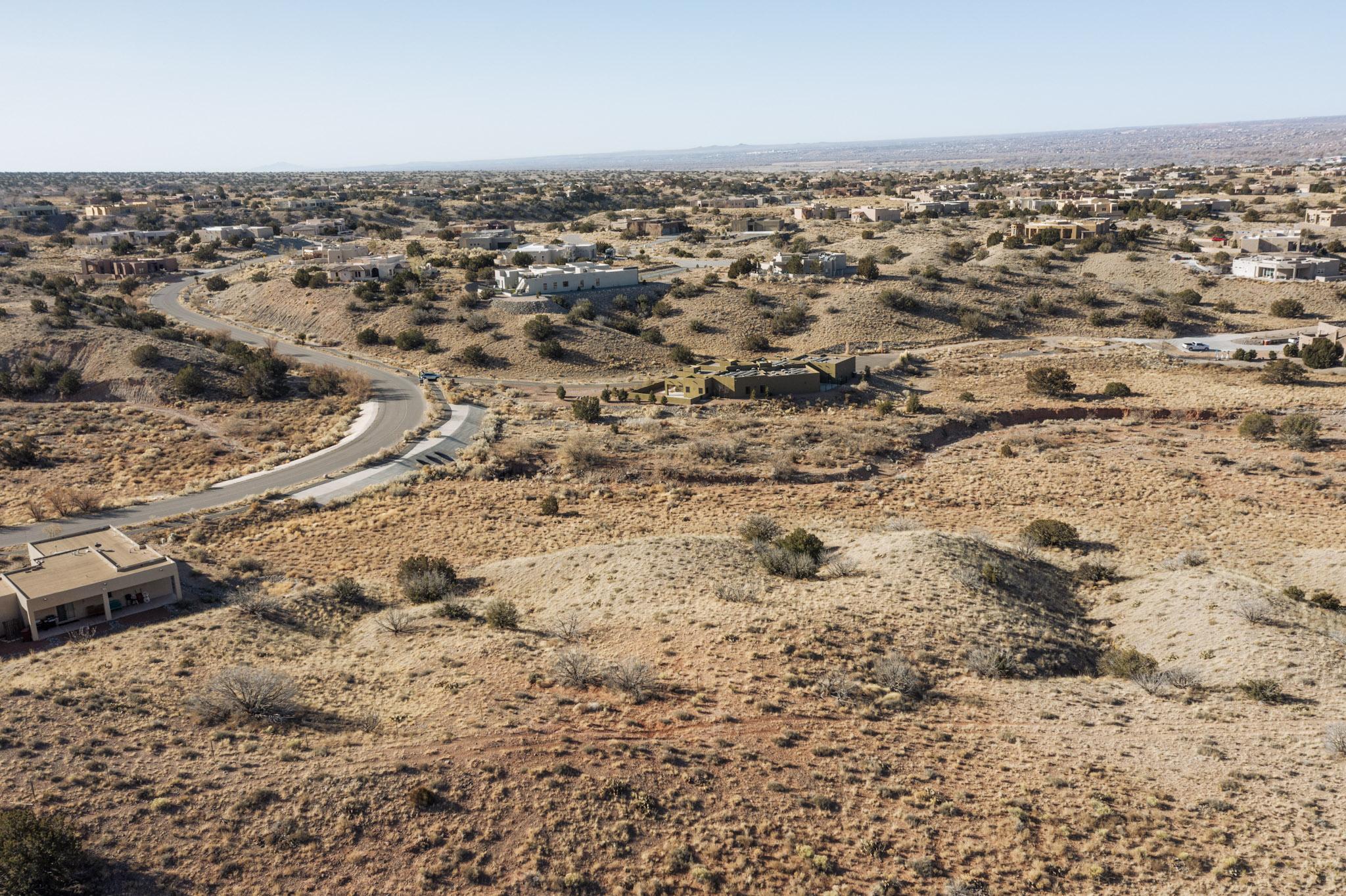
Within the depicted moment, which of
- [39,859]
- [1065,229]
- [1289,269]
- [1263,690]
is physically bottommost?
[1263,690]

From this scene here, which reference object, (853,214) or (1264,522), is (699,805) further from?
(853,214)

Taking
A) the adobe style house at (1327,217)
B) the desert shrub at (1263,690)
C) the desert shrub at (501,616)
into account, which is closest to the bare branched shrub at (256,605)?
the desert shrub at (501,616)

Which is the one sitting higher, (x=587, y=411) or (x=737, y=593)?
(x=587, y=411)

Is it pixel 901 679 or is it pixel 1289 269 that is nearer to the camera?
pixel 901 679

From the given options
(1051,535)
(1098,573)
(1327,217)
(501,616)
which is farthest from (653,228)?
(501,616)

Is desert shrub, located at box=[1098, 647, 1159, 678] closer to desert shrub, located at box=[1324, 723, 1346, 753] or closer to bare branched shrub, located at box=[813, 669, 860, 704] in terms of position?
desert shrub, located at box=[1324, 723, 1346, 753]

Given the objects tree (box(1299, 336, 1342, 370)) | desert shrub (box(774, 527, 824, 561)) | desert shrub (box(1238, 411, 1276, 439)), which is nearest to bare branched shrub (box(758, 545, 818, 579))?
desert shrub (box(774, 527, 824, 561))

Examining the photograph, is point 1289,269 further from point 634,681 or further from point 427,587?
point 634,681
